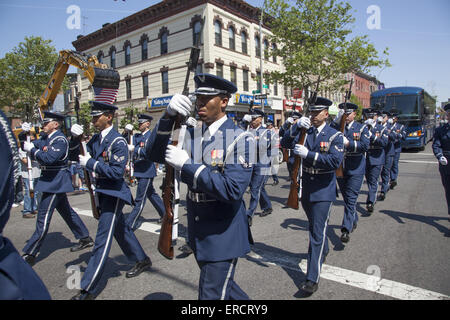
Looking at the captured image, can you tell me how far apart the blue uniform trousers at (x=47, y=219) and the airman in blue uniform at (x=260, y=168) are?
3318 mm

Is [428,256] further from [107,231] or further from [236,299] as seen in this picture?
[107,231]

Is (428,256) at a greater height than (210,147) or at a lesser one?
lesser

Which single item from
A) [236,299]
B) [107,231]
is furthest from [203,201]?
[107,231]

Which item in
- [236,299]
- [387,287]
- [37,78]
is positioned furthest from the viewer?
[37,78]

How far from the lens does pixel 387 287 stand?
366cm

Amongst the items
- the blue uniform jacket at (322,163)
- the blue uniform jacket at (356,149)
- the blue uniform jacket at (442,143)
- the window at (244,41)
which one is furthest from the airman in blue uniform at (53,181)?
the window at (244,41)

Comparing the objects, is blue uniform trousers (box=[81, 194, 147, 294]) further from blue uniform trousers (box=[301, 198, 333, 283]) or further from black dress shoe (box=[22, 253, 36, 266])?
blue uniform trousers (box=[301, 198, 333, 283])

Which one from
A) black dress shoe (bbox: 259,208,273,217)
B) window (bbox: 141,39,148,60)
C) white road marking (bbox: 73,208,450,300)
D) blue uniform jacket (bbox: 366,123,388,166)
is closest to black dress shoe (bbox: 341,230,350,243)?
white road marking (bbox: 73,208,450,300)

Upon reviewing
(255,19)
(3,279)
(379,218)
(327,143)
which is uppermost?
(255,19)

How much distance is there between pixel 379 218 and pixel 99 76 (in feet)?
28.6

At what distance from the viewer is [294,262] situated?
4.48 metres

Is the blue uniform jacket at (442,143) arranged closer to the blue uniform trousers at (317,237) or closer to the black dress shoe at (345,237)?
the black dress shoe at (345,237)

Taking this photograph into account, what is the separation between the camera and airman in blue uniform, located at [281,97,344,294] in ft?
12.3

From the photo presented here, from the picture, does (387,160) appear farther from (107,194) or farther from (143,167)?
(107,194)
